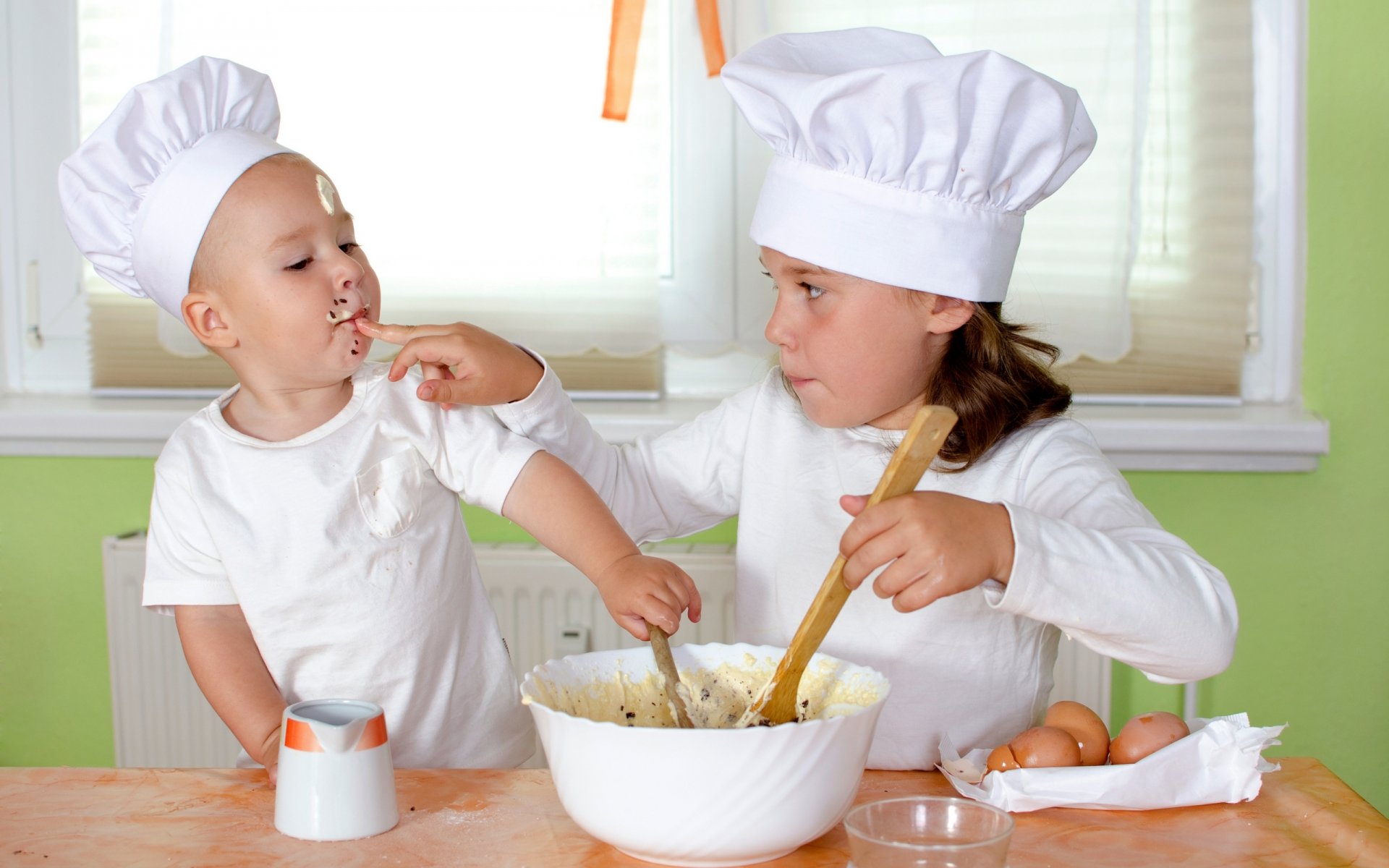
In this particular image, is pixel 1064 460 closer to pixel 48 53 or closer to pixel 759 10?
pixel 759 10

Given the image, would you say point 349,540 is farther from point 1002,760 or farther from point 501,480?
point 1002,760

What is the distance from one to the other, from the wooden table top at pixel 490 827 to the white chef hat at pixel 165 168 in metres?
0.43

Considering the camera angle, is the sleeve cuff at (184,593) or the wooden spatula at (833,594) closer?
the wooden spatula at (833,594)

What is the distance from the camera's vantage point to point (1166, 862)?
0.72 meters

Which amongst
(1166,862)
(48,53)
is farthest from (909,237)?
(48,53)

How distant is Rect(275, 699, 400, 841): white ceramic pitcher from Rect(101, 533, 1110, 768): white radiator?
3.05ft

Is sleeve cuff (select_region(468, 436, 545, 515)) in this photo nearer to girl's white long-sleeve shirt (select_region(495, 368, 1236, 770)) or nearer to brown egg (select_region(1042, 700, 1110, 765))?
girl's white long-sleeve shirt (select_region(495, 368, 1236, 770))

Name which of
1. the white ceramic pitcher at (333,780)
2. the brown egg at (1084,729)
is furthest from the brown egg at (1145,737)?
the white ceramic pitcher at (333,780)

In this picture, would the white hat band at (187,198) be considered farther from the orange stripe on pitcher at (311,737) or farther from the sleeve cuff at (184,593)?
the orange stripe on pitcher at (311,737)

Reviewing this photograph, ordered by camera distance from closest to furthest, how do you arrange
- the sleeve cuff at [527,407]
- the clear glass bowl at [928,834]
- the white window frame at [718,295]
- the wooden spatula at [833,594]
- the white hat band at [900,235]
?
the clear glass bowl at [928,834], the wooden spatula at [833,594], the white hat band at [900,235], the sleeve cuff at [527,407], the white window frame at [718,295]

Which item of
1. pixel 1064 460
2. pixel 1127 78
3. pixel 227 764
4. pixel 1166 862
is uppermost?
pixel 1127 78

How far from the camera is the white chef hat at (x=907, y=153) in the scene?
3.02ft

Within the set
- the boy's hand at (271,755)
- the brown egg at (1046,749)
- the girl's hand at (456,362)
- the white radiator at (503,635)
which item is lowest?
the white radiator at (503,635)

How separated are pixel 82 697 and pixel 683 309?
44.8 inches
